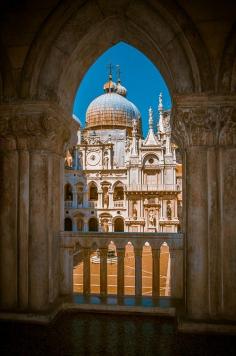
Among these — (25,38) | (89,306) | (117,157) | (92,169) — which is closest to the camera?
(25,38)

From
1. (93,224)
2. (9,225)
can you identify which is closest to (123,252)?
(9,225)

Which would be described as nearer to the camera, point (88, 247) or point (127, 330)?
point (127, 330)

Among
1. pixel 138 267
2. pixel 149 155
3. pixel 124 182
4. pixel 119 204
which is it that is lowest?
pixel 119 204

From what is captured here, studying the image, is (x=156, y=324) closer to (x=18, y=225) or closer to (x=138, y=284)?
(x=138, y=284)

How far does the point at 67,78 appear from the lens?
4.28 meters

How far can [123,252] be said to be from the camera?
4.34 meters

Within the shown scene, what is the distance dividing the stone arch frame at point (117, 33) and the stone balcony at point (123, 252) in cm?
177

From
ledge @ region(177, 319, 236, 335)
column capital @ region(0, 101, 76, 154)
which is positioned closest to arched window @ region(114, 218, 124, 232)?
column capital @ region(0, 101, 76, 154)

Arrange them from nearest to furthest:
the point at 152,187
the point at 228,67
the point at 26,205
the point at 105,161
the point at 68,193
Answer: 1. the point at 228,67
2. the point at 26,205
3. the point at 152,187
4. the point at 105,161
5. the point at 68,193

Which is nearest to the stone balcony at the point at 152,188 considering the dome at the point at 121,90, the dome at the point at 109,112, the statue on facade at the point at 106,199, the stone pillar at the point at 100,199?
the statue on facade at the point at 106,199

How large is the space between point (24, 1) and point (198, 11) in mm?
2008

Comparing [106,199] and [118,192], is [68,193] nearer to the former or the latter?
[106,199]

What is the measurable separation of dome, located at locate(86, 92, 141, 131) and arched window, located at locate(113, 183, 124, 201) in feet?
27.2

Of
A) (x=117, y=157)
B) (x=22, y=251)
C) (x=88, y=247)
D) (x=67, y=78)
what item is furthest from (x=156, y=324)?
(x=117, y=157)
